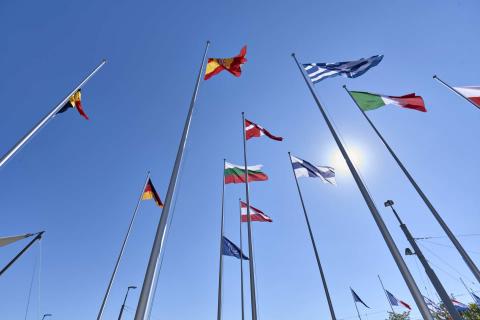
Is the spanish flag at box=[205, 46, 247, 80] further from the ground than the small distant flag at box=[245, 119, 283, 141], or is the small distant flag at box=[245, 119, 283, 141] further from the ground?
the spanish flag at box=[205, 46, 247, 80]

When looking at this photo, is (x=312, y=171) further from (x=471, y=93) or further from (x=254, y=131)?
(x=471, y=93)

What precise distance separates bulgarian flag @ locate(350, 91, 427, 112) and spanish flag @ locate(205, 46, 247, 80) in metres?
5.22

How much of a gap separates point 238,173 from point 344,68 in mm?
6758

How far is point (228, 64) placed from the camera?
10117mm

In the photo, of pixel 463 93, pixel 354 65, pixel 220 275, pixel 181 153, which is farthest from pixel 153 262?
pixel 463 93

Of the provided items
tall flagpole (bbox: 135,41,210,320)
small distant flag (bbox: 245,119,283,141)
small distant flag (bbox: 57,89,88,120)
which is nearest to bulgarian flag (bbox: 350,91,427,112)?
small distant flag (bbox: 245,119,283,141)

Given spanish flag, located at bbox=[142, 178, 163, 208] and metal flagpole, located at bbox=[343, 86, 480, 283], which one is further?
spanish flag, located at bbox=[142, 178, 163, 208]

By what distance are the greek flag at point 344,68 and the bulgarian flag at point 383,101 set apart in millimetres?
1166

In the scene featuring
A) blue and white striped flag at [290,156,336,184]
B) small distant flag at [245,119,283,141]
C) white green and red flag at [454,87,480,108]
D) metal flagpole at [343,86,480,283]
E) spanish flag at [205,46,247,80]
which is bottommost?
metal flagpole at [343,86,480,283]

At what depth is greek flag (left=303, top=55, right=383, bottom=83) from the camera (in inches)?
393

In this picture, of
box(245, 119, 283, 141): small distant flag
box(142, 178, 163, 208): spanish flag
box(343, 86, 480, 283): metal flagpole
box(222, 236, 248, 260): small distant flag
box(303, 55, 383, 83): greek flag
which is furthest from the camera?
box(142, 178, 163, 208): spanish flag

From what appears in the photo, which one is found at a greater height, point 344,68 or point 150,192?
point 344,68

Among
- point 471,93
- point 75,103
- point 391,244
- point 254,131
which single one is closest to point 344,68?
point 254,131

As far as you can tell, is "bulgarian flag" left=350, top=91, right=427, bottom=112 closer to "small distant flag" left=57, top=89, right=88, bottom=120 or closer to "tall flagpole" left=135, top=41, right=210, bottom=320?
"tall flagpole" left=135, top=41, right=210, bottom=320
